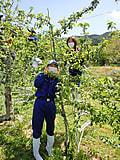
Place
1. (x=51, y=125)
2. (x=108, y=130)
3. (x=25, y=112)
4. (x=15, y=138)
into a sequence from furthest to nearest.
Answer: (x=25, y=112)
(x=108, y=130)
(x=15, y=138)
(x=51, y=125)

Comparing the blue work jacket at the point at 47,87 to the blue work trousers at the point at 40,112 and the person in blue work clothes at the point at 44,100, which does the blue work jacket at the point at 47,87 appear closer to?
the person in blue work clothes at the point at 44,100

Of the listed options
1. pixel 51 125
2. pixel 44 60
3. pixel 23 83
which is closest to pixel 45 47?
pixel 44 60

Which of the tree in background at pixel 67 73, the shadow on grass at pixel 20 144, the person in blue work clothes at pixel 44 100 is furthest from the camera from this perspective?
the shadow on grass at pixel 20 144

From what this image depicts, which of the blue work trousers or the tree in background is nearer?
the tree in background

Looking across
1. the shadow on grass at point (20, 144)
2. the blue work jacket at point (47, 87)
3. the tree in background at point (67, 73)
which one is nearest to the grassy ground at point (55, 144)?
the shadow on grass at point (20, 144)

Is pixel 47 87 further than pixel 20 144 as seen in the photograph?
No

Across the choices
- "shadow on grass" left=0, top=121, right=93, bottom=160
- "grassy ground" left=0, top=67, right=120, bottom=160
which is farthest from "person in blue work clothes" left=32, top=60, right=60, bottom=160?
"grassy ground" left=0, top=67, right=120, bottom=160

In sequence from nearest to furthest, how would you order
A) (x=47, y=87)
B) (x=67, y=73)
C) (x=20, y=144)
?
(x=67, y=73)
(x=47, y=87)
(x=20, y=144)

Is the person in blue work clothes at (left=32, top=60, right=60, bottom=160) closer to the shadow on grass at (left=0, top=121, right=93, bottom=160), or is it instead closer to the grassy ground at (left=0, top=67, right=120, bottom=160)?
the shadow on grass at (left=0, top=121, right=93, bottom=160)

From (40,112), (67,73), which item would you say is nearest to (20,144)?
(40,112)

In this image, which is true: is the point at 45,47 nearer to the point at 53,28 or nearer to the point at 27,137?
the point at 53,28

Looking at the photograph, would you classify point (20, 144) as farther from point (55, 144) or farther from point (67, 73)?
point (67, 73)

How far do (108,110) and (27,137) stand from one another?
8.04ft

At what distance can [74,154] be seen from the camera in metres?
2.67
